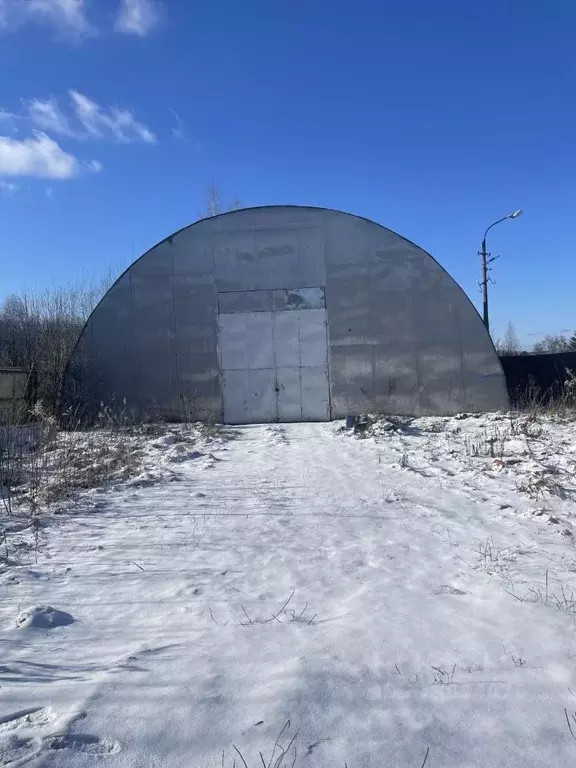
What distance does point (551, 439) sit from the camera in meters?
10.9

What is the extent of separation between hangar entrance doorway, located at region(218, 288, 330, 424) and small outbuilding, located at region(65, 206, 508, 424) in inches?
1.1

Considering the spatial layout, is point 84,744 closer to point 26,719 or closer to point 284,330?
point 26,719

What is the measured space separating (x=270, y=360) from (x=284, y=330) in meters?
0.94

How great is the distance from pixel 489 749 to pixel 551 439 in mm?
9384

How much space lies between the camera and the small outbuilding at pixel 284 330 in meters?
15.6

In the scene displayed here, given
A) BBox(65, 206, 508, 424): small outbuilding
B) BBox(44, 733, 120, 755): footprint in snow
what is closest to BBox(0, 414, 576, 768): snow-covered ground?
BBox(44, 733, 120, 755): footprint in snow

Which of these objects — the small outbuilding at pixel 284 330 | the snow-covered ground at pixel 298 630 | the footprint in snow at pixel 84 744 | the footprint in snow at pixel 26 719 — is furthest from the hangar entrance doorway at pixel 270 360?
the footprint in snow at pixel 84 744

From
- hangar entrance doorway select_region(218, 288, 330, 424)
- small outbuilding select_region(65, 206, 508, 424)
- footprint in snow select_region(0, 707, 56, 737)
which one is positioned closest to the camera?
footprint in snow select_region(0, 707, 56, 737)

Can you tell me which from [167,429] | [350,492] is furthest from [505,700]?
[167,429]

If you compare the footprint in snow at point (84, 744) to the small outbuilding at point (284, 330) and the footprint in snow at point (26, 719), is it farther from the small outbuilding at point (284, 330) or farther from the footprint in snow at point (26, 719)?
the small outbuilding at point (284, 330)

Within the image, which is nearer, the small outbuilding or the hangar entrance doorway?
the small outbuilding

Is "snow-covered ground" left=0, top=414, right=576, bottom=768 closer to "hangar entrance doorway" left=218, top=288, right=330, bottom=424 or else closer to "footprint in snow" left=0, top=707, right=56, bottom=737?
"footprint in snow" left=0, top=707, right=56, bottom=737

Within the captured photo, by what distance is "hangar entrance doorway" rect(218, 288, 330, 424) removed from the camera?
15.9 metres

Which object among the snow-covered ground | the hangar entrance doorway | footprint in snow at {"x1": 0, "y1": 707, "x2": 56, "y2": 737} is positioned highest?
the hangar entrance doorway
